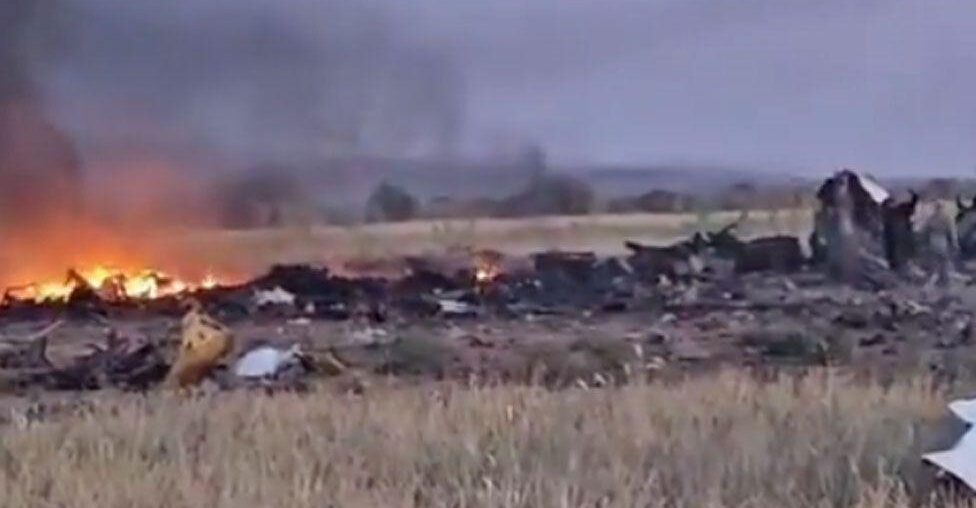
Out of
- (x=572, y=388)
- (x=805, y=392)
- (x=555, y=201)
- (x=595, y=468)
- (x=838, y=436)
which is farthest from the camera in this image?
(x=555, y=201)

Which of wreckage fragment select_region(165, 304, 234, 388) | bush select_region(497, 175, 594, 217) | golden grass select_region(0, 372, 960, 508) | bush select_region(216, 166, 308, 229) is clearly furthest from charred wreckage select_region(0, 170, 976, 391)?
golden grass select_region(0, 372, 960, 508)

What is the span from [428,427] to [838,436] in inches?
40.8

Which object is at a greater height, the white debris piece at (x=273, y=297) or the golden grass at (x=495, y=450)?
the white debris piece at (x=273, y=297)

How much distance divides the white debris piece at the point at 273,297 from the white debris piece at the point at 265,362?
2.18m

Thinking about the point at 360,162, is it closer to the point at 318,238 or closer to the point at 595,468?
the point at 318,238

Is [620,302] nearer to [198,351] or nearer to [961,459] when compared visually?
[198,351]

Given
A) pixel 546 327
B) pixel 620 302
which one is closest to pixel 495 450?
pixel 546 327

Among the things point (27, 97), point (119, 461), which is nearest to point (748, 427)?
point (119, 461)

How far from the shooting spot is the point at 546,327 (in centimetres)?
896

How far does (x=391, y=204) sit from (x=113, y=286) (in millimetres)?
2178

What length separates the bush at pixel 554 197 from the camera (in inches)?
478

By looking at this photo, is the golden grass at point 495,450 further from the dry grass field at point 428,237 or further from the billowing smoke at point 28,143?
the billowing smoke at point 28,143

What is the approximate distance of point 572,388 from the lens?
6.04 metres

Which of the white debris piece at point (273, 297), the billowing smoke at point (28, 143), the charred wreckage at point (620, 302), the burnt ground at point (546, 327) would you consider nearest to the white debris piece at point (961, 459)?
the burnt ground at point (546, 327)
